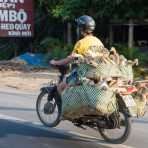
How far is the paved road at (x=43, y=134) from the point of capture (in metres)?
9.04

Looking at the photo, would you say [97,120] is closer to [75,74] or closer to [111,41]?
[75,74]

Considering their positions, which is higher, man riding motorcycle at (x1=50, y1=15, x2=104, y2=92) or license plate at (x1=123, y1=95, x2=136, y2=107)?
man riding motorcycle at (x1=50, y1=15, x2=104, y2=92)

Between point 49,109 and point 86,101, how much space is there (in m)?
1.42

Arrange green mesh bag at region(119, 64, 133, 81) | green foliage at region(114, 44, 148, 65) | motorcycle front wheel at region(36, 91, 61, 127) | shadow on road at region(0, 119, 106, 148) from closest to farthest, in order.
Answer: green mesh bag at region(119, 64, 133, 81)
shadow on road at region(0, 119, 106, 148)
motorcycle front wheel at region(36, 91, 61, 127)
green foliage at region(114, 44, 148, 65)

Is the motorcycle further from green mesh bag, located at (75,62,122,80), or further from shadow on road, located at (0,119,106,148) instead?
green mesh bag, located at (75,62,122,80)

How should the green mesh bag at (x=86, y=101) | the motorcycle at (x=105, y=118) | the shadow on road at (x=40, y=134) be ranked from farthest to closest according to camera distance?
the shadow on road at (x=40, y=134) → the motorcycle at (x=105, y=118) → the green mesh bag at (x=86, y=101)

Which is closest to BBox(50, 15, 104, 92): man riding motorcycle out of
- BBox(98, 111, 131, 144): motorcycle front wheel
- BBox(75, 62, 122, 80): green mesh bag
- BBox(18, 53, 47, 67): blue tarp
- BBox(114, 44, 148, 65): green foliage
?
BBox(75, 62, 122, 80): green mesh bag

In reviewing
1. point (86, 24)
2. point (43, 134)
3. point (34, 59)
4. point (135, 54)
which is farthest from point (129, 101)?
point (34, 59)

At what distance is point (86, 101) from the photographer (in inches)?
347

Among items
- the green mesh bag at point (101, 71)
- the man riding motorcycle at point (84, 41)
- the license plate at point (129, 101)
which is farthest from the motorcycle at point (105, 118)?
the man riding motorcycle at point (84, 41)

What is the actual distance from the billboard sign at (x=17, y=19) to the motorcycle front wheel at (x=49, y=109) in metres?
13.9

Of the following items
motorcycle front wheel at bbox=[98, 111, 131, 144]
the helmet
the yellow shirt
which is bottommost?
motorcycle front wheel at bbox=[98, 111, 131, 144]

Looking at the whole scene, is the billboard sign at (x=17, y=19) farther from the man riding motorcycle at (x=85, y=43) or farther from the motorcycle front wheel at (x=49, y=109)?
the man riding motorcycle at (x=85, y=43)

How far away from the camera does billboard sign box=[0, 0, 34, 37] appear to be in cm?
2411
